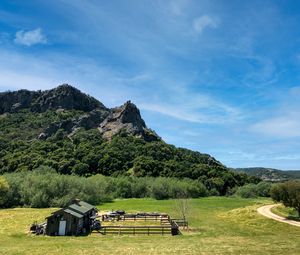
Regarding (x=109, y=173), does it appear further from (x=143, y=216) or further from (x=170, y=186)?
(x=143, y=216)

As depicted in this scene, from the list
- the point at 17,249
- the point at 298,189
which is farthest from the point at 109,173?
the point at 17,249

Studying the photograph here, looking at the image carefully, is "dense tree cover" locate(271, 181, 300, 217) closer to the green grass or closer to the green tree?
the green grass

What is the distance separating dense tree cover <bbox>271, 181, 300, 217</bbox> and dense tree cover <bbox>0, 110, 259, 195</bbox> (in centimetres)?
6827

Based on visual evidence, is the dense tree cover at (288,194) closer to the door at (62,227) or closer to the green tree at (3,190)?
the door at (62,227)

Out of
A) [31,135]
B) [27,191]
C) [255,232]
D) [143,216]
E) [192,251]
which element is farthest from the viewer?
[31,135]

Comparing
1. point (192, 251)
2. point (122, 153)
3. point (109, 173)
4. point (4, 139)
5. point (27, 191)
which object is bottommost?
point (192, 251)

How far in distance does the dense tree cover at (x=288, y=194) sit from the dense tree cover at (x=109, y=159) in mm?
68266

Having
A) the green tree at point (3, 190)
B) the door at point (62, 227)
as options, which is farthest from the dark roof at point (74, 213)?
the green tree at point (3, 190)

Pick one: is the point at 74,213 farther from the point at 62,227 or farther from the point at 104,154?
the point at 104,154

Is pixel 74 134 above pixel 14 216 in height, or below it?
above

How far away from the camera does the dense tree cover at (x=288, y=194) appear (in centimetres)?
5572

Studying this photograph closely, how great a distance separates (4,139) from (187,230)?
471 ft

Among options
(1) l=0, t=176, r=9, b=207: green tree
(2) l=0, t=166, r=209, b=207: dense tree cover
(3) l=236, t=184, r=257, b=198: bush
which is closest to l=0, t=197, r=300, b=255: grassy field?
(2) l=0, t=166, r=209, b=207: dense tree cover

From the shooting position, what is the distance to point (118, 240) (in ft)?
132
